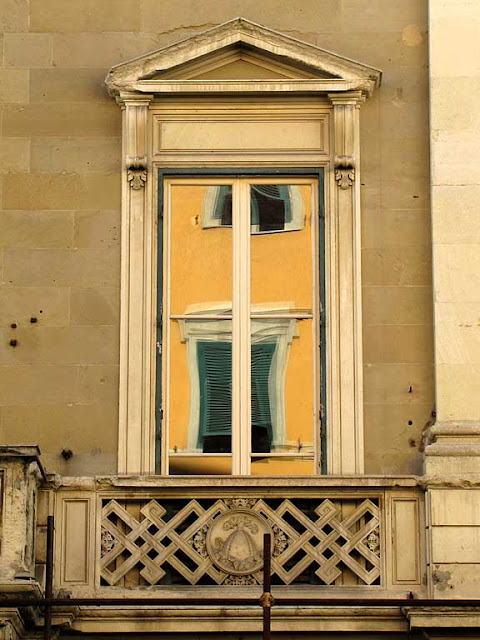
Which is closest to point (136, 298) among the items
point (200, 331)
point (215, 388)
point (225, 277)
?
point (200, 331)

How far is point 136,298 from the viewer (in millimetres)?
19312

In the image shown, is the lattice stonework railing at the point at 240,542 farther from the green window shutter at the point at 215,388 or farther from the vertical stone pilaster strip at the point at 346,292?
the green window shutter at the point at 215,388

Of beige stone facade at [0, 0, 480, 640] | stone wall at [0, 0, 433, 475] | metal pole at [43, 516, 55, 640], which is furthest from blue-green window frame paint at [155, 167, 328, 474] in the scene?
metal pole at [43, 516, 55, 640]

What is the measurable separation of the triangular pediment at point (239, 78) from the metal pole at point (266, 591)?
396cm

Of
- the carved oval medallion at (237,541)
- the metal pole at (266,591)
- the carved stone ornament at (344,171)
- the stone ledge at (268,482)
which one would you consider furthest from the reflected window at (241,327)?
the metal pole at (266,591)

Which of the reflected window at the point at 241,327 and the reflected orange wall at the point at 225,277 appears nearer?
the reflected window at the point at 241,327

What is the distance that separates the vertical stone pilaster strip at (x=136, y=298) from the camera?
62.3 ft

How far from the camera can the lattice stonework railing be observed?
18484mm

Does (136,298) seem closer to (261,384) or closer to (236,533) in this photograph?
(261,384)

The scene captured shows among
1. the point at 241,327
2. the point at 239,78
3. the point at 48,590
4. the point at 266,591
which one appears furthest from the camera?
the point at 239,78

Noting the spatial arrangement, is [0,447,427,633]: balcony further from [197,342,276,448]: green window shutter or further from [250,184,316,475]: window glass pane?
[197,342,276,448]: green window shutter

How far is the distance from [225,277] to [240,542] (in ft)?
7.37

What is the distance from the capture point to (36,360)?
63.1ft

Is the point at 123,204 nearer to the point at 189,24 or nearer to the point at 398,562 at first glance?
the point at 189,24
